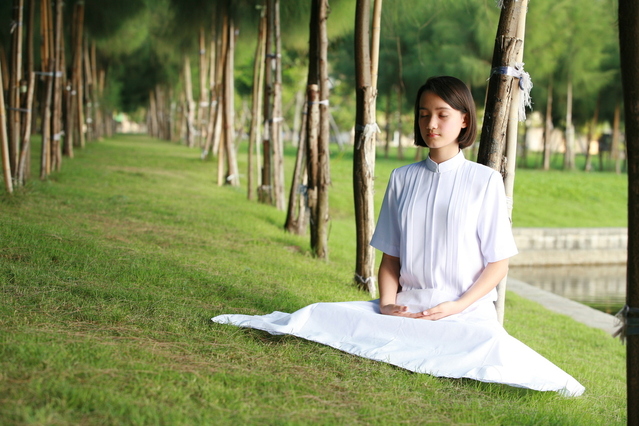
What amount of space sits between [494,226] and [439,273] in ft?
1.12

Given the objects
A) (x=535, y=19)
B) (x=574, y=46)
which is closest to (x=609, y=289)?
(x=535, y=19)

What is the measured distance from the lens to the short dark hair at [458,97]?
3.20m

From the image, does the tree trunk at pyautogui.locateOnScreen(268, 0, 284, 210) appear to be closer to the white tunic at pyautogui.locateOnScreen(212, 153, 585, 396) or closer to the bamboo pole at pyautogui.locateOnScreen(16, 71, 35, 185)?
the bamboo pole at pyautogui.locateOnScreen(16, 71, 35, 185)

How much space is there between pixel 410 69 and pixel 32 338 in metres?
25.3

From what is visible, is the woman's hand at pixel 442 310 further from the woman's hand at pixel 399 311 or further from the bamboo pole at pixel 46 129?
the bamboo pole at pixel 46 129

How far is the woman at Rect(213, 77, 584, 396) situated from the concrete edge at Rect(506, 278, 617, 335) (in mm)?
5168

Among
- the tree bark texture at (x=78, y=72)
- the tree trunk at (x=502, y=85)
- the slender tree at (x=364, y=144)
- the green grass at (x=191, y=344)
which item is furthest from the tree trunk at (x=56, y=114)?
the tree trunk at (x=502, y=85)

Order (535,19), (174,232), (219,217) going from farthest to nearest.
→ (535,19), (219,217), (174,232)

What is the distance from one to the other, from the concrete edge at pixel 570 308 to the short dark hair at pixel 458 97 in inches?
208

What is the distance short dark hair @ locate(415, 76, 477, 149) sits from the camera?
3.20 meters

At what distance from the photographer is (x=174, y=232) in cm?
691

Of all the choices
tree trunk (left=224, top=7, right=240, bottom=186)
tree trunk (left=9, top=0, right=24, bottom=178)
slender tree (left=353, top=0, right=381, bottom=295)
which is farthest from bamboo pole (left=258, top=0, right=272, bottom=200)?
slender tree (left=353, top=0, right=381, bottom=295)

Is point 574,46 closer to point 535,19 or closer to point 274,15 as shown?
point 535,19

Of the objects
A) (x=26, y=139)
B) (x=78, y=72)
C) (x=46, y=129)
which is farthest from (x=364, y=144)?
(x=78, y=72)
